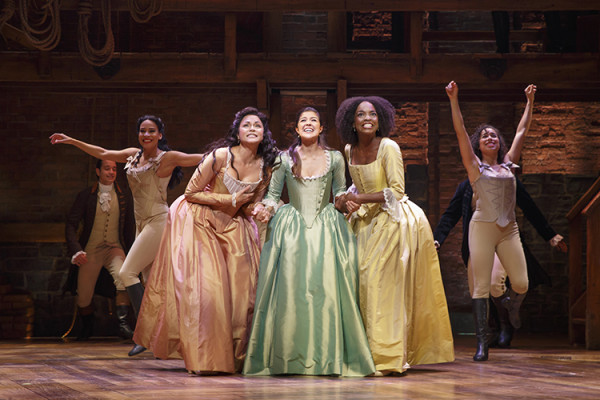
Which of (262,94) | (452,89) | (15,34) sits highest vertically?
(15,34)

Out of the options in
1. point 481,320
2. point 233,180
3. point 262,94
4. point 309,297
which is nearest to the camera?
point 309,297

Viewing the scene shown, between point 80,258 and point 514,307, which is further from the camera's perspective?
point 80,258

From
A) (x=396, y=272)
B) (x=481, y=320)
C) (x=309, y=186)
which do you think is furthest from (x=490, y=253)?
(x=309, y=186)

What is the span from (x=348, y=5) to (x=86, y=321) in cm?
389

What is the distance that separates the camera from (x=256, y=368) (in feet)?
15.5

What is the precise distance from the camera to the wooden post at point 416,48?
25.7 ft

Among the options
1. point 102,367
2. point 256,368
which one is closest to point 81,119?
point 102,367

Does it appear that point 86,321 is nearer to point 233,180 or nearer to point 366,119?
point 233,180

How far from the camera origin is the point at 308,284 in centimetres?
475

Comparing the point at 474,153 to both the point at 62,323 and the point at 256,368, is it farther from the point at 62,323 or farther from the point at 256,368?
the point at 62,323

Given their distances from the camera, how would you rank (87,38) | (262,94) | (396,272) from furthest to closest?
(262,94) < (87,38) < (396,272)

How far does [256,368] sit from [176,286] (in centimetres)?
69

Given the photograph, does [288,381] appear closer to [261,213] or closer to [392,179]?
[261,213]

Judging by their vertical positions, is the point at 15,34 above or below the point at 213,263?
above
